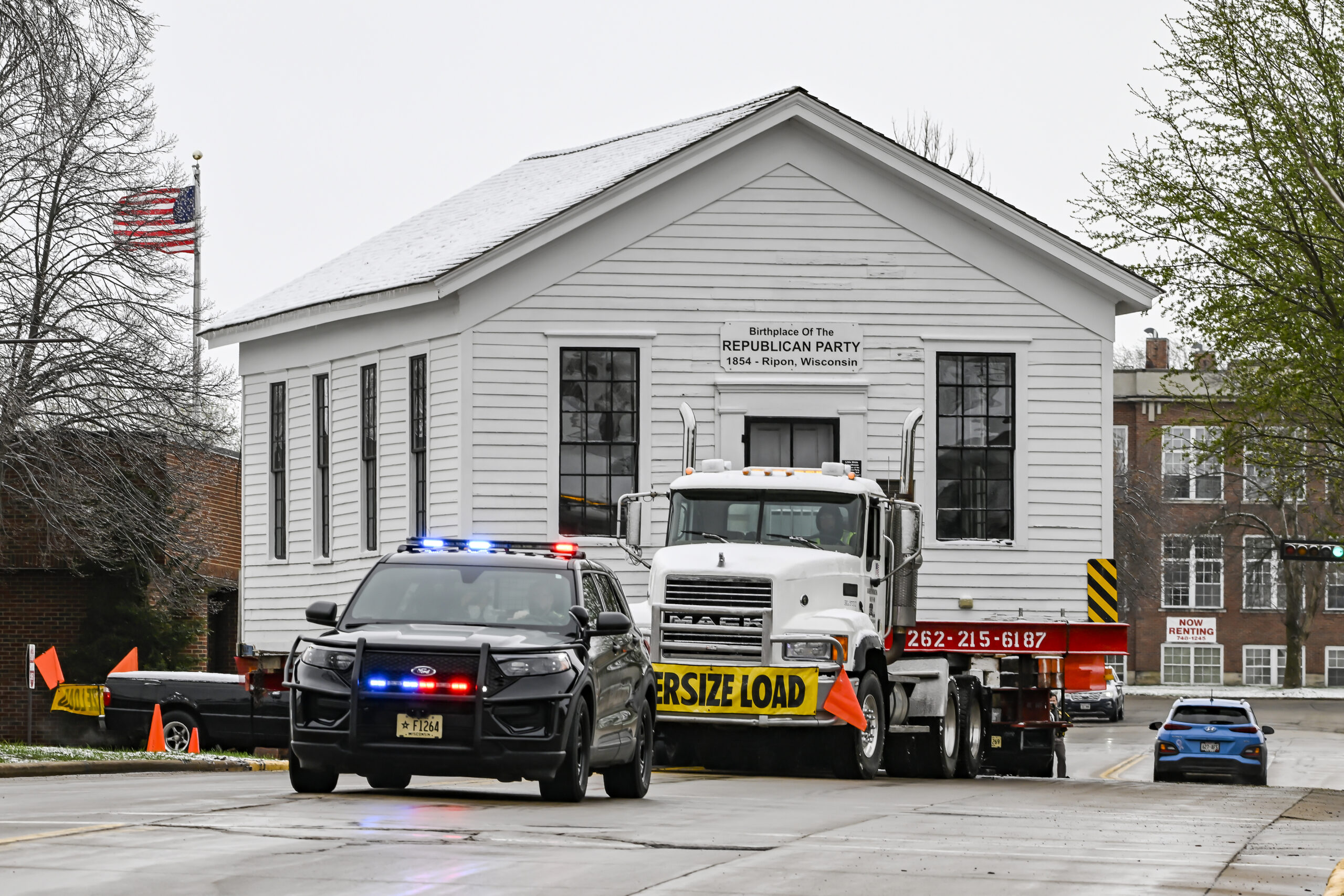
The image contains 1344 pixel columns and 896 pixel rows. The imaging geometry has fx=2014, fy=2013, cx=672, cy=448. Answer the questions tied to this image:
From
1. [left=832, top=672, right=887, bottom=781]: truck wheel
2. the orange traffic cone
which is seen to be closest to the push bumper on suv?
[left=832, top=672, right=887, bottom=781]: truck wheel

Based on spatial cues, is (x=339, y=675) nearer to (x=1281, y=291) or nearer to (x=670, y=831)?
(x=670, y=831)

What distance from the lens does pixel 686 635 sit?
19781mm

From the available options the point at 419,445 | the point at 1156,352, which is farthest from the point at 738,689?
the point at 1156,352

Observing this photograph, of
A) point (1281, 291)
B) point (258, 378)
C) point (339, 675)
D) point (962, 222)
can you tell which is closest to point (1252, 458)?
point (1281, 291)

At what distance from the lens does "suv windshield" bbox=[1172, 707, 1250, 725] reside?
109ft

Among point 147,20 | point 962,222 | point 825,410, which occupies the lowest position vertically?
point 825,410

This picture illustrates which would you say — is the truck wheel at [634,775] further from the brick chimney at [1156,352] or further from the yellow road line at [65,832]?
the brick chimney at [1156,352]

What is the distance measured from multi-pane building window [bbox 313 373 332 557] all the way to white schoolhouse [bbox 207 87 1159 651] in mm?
1998

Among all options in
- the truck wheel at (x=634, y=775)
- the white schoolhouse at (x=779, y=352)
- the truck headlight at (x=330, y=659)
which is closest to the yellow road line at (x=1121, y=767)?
the white schoolhouse at (x=779, y=352)

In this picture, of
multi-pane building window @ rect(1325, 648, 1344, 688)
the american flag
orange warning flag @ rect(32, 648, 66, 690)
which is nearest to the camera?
orange warning flag @ rect(32, 648, 66, 690)

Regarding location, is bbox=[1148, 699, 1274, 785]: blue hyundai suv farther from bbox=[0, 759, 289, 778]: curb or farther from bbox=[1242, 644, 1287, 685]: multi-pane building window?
bbox=[1242, 644, 1287, 685]: multi-pane building window

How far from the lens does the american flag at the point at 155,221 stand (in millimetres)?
33531

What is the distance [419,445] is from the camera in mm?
27953

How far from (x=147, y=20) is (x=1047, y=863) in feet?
54.9
